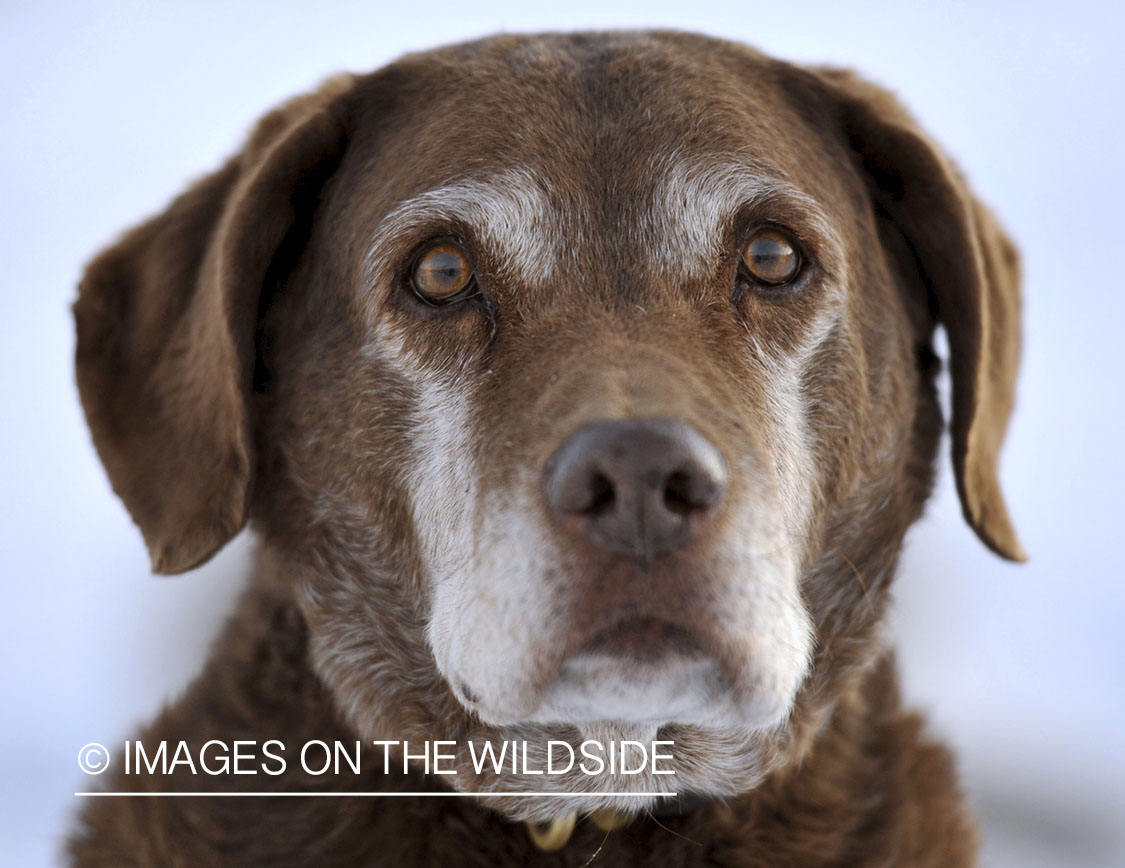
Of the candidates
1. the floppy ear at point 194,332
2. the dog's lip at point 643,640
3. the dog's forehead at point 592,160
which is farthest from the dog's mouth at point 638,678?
the floppy ear at point 194,332

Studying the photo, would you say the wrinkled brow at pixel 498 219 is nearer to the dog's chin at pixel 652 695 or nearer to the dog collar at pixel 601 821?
the dog's chin at pixel 652 695

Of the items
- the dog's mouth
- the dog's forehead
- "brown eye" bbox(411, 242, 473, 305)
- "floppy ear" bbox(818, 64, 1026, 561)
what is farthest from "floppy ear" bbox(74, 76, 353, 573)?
"floppy ear" bbox(818, 64, 1026, 561)

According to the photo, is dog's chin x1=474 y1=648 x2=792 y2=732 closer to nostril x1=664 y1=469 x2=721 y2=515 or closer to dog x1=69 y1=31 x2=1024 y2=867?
dog x1=69 y1=31 x2=1024 y2=867

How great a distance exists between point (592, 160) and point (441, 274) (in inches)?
14.7

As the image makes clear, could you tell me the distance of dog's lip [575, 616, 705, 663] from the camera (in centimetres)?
199

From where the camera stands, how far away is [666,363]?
86.2 inches

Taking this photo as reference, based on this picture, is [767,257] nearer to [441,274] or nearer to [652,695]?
[441,274]

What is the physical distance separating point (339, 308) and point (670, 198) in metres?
0.71

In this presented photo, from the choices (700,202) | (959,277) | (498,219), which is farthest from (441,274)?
(959,277)

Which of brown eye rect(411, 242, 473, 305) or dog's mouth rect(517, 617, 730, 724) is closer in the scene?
dog's mouth rect(517, 617, 730, 724)

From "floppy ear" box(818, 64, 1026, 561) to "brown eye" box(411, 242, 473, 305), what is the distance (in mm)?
958

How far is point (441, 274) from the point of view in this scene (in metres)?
2.46

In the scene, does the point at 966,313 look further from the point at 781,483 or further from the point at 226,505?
the point at 226,505

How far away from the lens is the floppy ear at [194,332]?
Answer: 255cm
